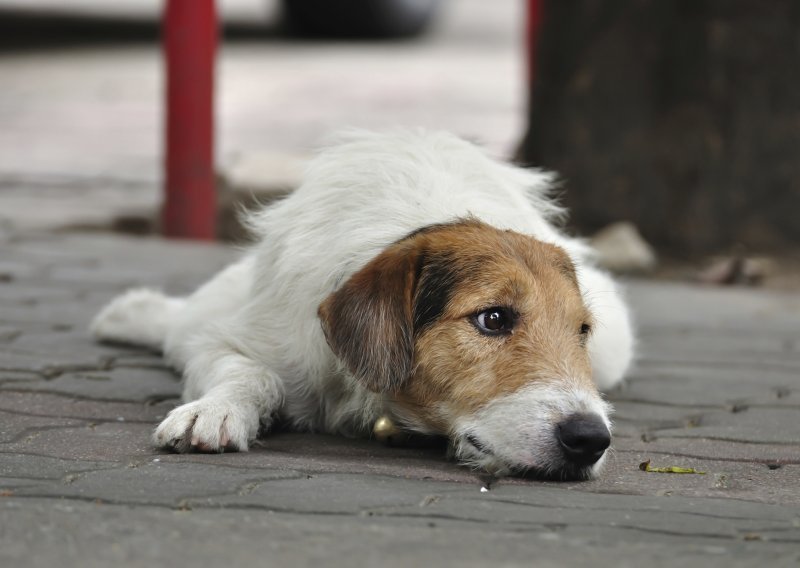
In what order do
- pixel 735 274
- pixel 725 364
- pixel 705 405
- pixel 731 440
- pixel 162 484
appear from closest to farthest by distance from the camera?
pixel 162 484
pixel 731 440
pixel 705 405
pixel 725 364
pixel 735 274

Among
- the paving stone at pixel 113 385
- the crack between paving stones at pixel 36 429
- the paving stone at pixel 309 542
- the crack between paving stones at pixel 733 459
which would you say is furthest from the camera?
the paving stone at pixel 113 385

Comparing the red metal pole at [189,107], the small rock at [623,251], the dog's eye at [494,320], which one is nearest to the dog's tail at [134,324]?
the dog's eye at [494,320]

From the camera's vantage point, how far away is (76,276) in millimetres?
7301

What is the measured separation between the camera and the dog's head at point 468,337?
386 cm

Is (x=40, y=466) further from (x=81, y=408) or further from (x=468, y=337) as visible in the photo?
(x=468, y=337)

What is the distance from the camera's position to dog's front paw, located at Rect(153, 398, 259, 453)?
3996mm

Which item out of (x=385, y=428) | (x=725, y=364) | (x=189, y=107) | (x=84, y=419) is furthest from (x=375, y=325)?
(x=189, y=107)

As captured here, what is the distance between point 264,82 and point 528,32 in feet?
20.2

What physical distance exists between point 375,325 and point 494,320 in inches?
14.9

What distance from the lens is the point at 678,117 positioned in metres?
8.71

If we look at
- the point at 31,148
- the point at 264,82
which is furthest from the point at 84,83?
the point at 31,148

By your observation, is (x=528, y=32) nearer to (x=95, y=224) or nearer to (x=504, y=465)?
(x=95, y=224)

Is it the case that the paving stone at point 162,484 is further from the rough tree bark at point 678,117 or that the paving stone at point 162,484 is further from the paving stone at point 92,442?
the rough tree bark at point 678,117

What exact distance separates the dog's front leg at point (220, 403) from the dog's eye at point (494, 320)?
0.85 metres
